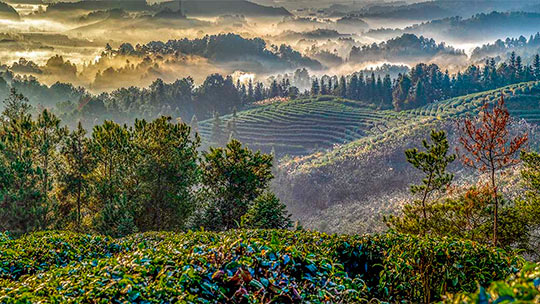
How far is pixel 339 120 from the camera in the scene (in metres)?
79.6

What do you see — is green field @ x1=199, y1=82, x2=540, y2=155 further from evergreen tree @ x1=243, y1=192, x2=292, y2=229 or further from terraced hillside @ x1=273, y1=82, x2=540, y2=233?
evergreen tree @ x1=243, y1=192, x2=292, y2=229

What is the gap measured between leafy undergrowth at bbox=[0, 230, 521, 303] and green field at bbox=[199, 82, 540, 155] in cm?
5849

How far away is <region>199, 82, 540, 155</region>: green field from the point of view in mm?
65400

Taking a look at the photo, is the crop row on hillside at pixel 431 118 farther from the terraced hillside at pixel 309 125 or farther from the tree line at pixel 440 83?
the tree line at pixel 440 83

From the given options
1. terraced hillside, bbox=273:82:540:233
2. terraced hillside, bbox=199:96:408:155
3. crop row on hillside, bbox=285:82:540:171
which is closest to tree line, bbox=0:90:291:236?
terraced hillside, bbox=273:82:540:233

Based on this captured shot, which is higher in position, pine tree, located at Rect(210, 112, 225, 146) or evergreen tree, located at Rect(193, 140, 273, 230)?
evergreen tree, located at Rect(193, 140, 273, 230)

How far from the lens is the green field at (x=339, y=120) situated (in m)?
65.4

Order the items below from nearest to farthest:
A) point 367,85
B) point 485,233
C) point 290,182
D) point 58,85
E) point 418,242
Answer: point 418,242, point 485,233, point 290,182, point 367,85, point 58,85

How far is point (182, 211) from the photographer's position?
66.2 feet

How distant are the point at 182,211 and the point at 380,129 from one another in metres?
56.2

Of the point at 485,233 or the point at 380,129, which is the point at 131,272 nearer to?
the point at 485,233

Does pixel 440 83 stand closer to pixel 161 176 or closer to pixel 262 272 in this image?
pixel 161 176

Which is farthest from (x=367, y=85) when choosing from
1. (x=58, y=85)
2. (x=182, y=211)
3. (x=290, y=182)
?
(x=58, y=85)

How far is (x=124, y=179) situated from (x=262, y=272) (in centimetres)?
1736
